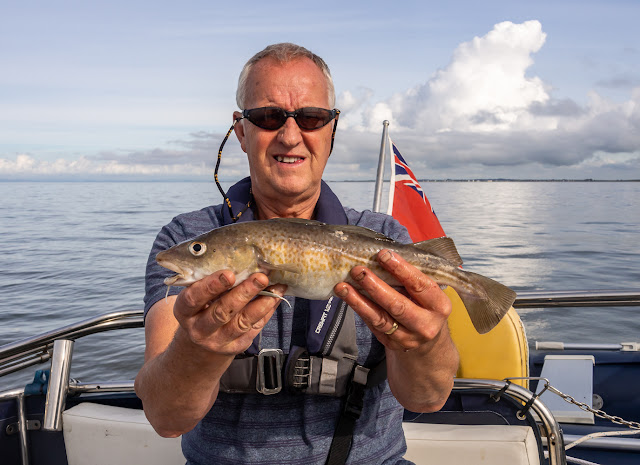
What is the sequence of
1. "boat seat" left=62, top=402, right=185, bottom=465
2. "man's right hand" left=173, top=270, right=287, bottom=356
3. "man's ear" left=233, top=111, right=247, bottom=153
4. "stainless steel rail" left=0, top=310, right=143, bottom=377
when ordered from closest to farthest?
"man's right hand" left=173, top=270, right=287, bottom=356, "man's ear" left=233, top=111, right=247, bottom=153, "boat seat" left=62, top=402, right=185, bottom=465, "stainless steel rail" left=0, top=310, right=143, bottom=377

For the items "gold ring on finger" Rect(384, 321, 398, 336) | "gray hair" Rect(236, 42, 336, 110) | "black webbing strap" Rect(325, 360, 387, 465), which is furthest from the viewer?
"gray hair" Rect(236, 42, 336, 110)

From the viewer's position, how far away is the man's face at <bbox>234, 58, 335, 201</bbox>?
132 inches

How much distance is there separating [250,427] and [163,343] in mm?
708

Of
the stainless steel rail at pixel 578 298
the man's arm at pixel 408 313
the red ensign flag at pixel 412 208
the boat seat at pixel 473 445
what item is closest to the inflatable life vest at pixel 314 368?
the man's arm at pixel 408 313

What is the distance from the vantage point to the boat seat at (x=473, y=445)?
3521 mm

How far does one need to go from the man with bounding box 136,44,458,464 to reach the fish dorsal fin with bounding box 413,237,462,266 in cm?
40

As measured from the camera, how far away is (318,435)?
9.93 feet

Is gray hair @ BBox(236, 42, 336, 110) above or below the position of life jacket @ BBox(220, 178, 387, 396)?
above

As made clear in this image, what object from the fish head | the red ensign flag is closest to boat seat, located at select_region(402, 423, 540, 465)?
the fish head

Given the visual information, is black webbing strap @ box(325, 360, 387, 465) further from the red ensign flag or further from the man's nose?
the red ensign flag

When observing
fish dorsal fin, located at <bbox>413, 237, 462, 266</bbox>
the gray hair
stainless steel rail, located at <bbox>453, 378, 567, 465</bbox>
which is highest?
the gray hair

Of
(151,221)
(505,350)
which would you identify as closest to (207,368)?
(505,350)

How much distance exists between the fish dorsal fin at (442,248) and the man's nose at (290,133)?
3.39ft

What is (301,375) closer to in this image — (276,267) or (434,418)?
(276,267)
